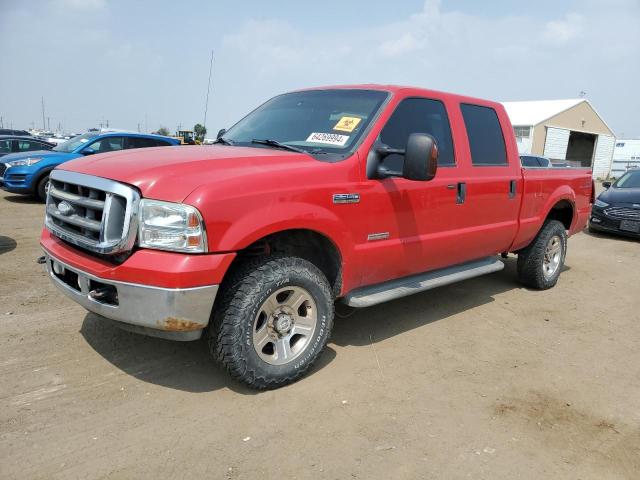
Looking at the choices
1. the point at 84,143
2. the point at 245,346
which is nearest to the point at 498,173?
the point at 245,346

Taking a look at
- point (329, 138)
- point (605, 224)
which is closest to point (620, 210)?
point (605, 224)

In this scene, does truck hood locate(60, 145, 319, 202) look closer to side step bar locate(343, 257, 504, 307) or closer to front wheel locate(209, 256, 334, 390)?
front wheel locate(209, 256, 334, 390)

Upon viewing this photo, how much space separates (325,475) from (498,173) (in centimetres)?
334

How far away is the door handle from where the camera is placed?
14.0 ft

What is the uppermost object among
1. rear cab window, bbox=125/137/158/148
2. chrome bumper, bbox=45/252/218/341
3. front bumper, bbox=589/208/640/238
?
rear cab window, bbox=125/137/158/148

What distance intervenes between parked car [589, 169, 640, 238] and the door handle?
7.20m

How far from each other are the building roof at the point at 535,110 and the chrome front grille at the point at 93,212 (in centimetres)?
3159

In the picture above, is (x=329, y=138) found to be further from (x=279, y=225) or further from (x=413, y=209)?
(x=279, y=225)

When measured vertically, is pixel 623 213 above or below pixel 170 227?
below

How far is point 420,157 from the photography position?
327cm

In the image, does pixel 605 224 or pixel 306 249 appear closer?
pixel 306 249

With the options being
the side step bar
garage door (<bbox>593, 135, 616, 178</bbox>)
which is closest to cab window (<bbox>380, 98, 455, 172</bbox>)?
the side step bar

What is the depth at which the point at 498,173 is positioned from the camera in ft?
15.5

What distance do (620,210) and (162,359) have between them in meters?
9.72
